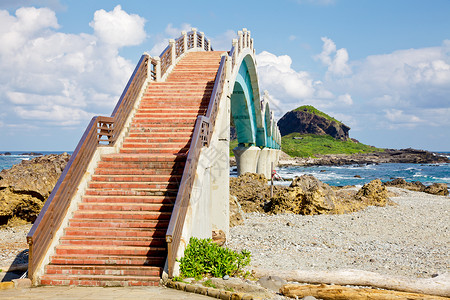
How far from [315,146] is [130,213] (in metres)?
121

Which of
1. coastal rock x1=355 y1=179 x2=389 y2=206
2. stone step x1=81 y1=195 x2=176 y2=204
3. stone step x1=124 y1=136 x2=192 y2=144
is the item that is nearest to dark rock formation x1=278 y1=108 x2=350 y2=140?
coastal rock x1=355 y1=179 x2=389 y2=206

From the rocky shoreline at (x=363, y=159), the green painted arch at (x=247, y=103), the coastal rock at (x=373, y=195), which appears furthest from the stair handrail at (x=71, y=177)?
the rocky shoreline at (x=363, y=159)

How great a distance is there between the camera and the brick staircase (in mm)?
7309

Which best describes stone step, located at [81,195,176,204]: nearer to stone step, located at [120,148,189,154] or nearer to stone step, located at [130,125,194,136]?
stone step, located at [120,148,189,154]

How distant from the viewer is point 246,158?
3875 cm

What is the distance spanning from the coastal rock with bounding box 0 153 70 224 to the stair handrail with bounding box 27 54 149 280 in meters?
4.52

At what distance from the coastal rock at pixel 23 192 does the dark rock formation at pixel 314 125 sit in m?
138

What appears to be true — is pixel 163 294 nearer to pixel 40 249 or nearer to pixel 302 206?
pixel 40 249

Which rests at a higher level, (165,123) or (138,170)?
(165,123)

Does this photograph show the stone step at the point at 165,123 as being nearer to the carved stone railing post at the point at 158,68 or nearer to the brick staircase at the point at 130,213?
the brick staircase at the point at 130,213

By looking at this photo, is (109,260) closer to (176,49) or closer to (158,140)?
(158,140)

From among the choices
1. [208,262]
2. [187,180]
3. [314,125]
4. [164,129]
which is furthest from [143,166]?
[314,125]

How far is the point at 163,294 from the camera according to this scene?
6445mm

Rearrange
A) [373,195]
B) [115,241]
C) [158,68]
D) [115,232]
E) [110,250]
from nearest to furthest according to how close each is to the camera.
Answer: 1. [110,250]
2. [115,241]
3. [115,232]
4. [158,68]
5. [373,195]
